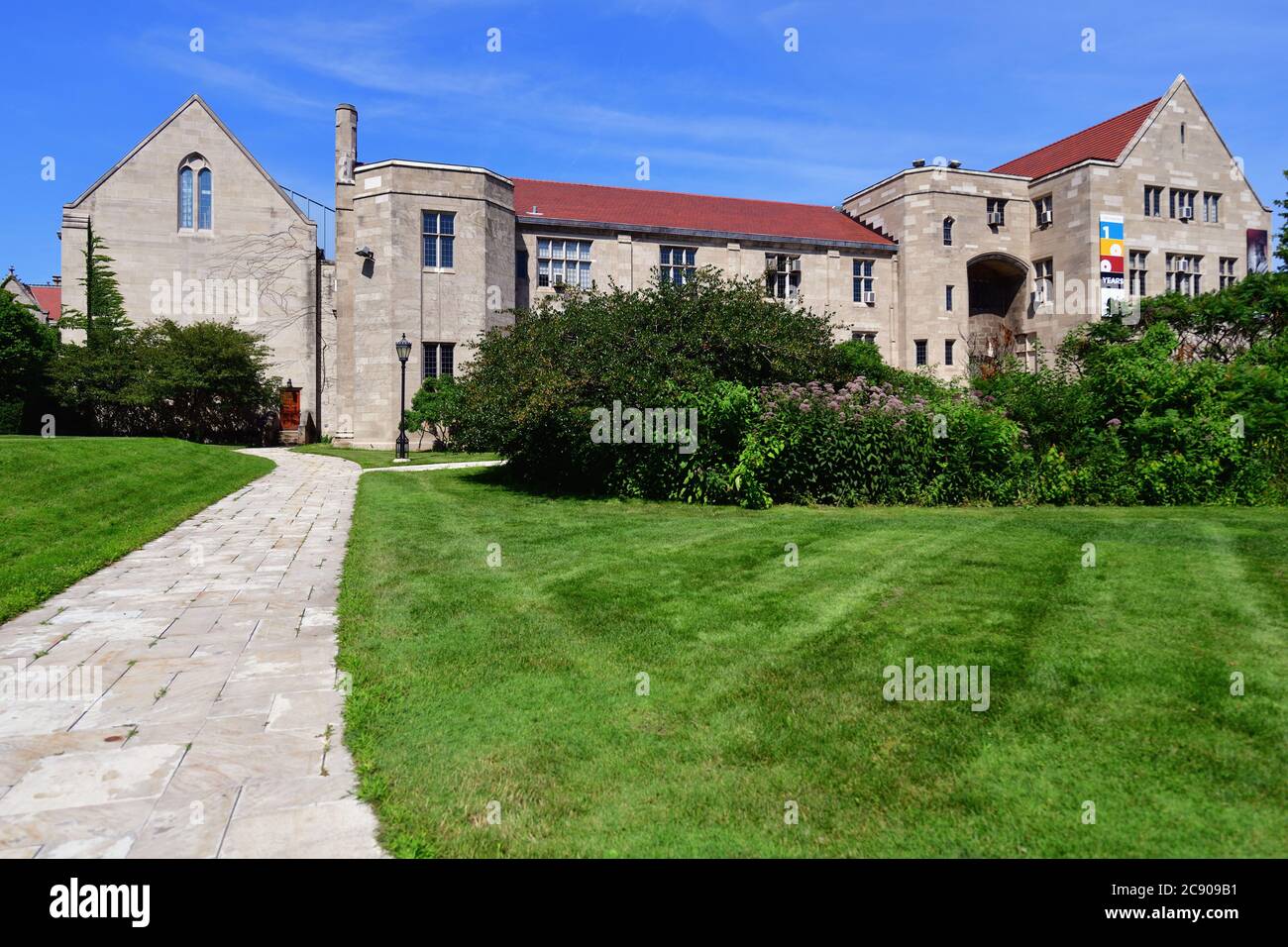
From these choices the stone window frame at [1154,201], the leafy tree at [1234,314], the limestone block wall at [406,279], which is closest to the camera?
the leafy tree at [1234,314]

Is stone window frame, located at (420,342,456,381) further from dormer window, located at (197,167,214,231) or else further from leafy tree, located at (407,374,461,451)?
dormer window, located at (197,167,214,231)

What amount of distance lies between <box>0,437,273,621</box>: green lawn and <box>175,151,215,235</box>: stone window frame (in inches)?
915

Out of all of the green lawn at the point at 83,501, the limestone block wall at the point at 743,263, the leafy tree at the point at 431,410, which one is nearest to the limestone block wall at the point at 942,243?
the limestone block wall at the point at 743,263

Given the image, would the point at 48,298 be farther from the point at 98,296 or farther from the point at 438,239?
the point at 438,239

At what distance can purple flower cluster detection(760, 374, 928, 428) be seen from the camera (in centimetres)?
1458

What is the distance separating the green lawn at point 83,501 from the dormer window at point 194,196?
23.3 metres

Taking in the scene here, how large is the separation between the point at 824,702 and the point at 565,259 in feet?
122

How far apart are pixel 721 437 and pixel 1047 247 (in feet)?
119

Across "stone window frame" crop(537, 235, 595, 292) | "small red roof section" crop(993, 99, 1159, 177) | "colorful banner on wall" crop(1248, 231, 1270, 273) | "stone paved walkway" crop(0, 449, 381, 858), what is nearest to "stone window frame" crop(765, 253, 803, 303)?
"stone window frame" crop(537, 235, 595, 292)

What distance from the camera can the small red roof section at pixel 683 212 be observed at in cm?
4066

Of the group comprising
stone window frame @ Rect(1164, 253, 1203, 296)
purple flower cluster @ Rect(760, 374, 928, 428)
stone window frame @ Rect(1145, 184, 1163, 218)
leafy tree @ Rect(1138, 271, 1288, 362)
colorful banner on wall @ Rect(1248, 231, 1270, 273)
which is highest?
stone window frame @ Rect(1145, 184, 1163, 218)

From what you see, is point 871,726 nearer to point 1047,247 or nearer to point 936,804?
point 936,804

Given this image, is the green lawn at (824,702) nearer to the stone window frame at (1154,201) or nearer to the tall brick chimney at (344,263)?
the tall brick chimney at (344,263)
